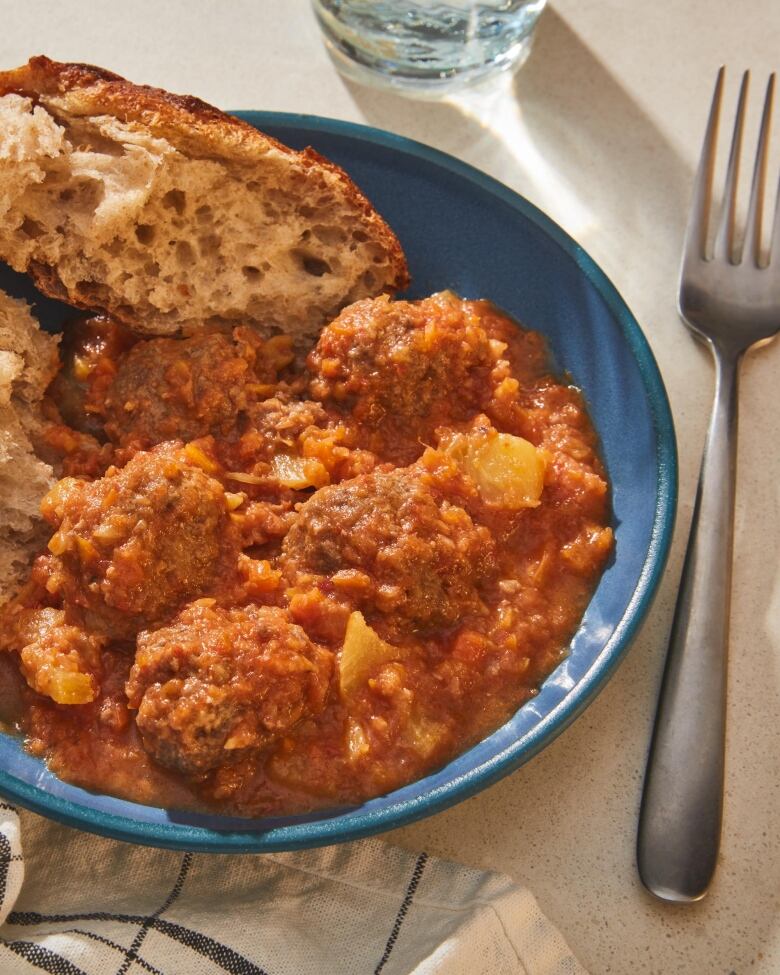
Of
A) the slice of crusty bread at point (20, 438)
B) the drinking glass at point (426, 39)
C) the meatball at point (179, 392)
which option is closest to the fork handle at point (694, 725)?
the meatball at point (179, 392)

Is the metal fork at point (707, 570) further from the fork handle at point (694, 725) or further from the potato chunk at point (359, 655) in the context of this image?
the potato chunk at point (359, 655)

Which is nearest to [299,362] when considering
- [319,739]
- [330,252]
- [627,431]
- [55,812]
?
[330,252]

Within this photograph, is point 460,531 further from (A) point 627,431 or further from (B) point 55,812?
(B) point 55,812

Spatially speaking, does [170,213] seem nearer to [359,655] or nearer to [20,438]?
[20,438]

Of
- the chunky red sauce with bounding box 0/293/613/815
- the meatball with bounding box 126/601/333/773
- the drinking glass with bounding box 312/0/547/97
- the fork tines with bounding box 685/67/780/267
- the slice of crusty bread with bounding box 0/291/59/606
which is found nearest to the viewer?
the meatball with bounding box 126/601/333/773

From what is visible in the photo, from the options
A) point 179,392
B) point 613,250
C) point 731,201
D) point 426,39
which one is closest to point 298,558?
point 179,392

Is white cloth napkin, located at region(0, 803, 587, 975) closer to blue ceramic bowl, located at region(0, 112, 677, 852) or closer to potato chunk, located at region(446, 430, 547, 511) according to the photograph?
blue ceramic bowl, located at region(0, 112, 677, 852)

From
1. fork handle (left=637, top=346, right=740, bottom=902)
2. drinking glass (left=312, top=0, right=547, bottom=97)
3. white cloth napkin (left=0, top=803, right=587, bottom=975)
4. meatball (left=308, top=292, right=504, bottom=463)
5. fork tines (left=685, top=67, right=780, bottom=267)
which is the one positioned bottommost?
white cloth napkin (left=0, top=803, right=587, bottom=975)

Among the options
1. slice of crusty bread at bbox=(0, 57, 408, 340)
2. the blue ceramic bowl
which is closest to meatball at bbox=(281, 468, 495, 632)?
the blue ceramic bowl
